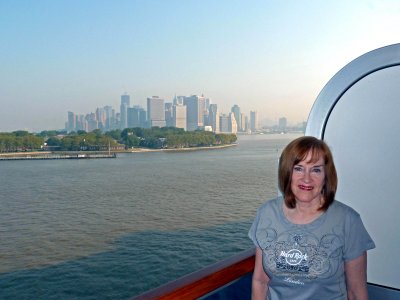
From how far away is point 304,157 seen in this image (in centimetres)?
67

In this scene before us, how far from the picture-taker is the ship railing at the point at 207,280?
0.58 m

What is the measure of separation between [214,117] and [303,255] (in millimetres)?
68371

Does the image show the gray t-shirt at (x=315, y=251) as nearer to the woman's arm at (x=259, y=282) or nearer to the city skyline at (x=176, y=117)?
the woman's arm at (x=259, y=282)

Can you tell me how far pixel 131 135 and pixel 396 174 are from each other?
41077mm

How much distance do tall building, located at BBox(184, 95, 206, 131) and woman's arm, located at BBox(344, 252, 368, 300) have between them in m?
66.6

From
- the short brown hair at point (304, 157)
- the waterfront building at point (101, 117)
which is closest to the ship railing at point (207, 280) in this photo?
the short brown hair at point (304, 157)

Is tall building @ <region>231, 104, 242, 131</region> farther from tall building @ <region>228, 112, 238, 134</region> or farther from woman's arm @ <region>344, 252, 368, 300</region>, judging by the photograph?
woman's arm @ <region>344, 252, 368, 300</region>

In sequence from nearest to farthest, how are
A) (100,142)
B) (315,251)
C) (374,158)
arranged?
(315,251), (374,158), (100,142)

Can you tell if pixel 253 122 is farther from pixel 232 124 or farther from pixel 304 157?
pixel 304 157

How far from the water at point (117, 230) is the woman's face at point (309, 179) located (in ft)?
23.9

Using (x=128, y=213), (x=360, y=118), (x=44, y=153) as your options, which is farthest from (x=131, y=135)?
(x=360, y=118)

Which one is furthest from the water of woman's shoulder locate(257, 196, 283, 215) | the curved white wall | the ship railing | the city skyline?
the city skyline

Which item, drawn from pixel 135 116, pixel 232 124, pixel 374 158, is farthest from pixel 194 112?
pixel 374 158

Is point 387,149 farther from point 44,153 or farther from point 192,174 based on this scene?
point 44,153
